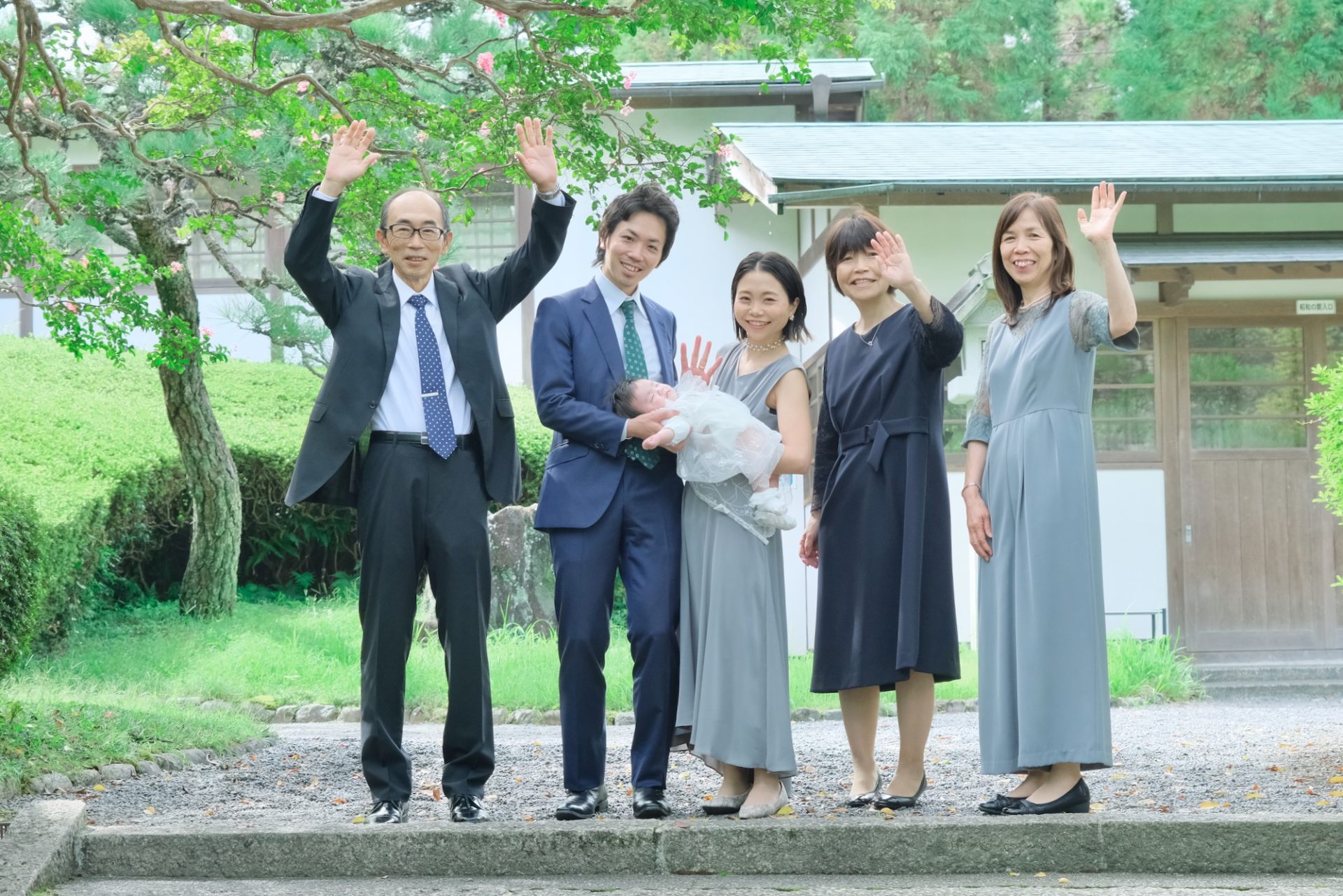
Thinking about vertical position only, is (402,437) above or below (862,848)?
above

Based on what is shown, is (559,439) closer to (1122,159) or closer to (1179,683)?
(1179,683)

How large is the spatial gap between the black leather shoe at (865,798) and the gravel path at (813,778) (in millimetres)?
71

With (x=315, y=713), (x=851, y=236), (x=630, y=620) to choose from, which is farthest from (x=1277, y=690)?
(x=630, y=620)

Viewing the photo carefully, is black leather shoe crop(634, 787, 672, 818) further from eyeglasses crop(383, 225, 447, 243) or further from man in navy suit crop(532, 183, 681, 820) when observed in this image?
eyeglasses crop(383, 225, 447, 243)

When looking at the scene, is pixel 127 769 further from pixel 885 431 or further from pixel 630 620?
pixel 885 431

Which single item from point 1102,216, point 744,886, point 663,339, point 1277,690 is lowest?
point 1277,690

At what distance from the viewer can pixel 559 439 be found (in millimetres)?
4176

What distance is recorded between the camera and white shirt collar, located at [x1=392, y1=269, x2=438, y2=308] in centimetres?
416

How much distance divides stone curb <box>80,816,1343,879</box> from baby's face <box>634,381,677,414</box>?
1199 mm

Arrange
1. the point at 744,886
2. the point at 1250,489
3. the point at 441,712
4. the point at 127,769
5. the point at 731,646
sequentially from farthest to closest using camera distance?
the point at 1250,489, the point at 441,712, the point at 127,769, the point at 731,646, the point at 744,886

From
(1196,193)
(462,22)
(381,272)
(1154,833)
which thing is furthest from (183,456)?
A: (1154,833)

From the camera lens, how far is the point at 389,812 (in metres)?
3.94

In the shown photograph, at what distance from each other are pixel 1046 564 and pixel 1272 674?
753cm

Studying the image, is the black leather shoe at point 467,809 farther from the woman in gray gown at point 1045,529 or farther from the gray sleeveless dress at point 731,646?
the woman in gray gown at point 1045,529
